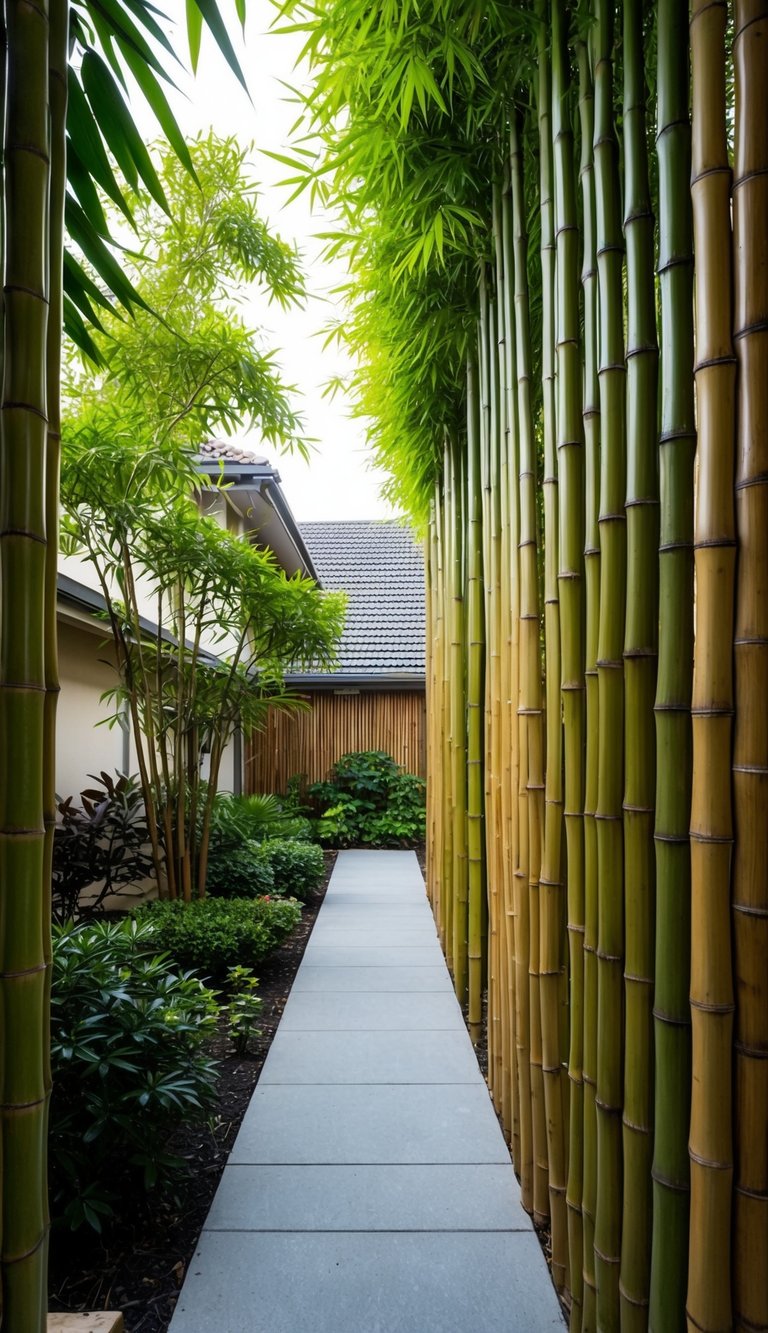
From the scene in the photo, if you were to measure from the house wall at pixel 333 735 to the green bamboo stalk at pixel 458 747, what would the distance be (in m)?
6.16

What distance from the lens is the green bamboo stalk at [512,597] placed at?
7.23ft

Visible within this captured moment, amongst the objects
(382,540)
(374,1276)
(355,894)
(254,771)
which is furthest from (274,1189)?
(382,540)

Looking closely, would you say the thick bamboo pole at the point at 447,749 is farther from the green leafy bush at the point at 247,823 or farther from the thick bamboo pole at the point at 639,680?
the thick bamboo pole at the point at 639,680

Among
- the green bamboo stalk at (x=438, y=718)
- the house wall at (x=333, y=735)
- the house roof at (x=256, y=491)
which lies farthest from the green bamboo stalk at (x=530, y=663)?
the house wall at (x=333, y=735)

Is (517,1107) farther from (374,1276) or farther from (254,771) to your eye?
(254,771)

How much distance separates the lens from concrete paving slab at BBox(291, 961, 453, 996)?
13.3 ft

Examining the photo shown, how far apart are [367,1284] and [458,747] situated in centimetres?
228

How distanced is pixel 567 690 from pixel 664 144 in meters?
0.97

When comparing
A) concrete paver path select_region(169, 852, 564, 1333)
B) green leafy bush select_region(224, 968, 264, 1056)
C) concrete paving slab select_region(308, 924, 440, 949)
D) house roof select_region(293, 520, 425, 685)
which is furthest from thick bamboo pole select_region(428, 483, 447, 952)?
house roof select_region(293, 520, 425, 685)

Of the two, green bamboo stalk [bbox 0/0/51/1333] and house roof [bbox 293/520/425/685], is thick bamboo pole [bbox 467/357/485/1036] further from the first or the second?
house roof [bbox 293/520/425/685]

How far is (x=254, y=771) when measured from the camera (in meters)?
10.1

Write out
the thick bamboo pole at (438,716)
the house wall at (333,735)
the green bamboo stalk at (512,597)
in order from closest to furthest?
1. the green bamboo stalk at (512,597)
2. the thick bamboo pole at (438,716)
3. the house wall at (333,735)

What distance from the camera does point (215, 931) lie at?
4090mm

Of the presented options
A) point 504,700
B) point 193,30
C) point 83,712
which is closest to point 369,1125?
point 504,700
